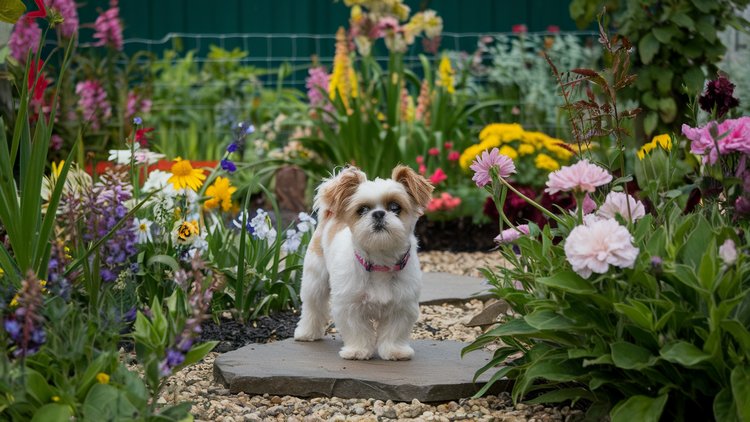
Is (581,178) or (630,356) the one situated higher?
(581,178)

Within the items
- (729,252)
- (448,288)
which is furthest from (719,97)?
(448,288)

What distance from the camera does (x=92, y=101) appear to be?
8.02 meters

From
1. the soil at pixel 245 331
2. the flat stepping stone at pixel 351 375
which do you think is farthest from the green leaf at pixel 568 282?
the soil at pixel 245 331

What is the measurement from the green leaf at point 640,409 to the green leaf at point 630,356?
0.11m

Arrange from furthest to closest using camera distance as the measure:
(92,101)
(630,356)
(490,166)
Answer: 1. (92,101)
2. (490,166)
3. (630,356)

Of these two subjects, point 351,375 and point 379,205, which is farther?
point 379,205

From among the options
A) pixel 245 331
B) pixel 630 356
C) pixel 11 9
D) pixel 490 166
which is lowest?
pixel 245 331

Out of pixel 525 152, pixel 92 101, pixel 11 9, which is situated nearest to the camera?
pixel 11 9

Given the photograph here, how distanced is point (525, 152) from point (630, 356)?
465 cm

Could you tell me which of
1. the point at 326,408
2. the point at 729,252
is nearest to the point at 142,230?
the point at 326,408

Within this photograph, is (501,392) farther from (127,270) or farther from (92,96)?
(92,96)

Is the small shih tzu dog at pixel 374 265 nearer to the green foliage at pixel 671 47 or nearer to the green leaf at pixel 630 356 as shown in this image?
the green leaf at pixel 630 356

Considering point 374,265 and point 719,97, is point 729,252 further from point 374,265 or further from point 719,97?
point 374,265

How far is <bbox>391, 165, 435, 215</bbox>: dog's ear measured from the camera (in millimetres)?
3703
